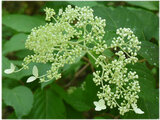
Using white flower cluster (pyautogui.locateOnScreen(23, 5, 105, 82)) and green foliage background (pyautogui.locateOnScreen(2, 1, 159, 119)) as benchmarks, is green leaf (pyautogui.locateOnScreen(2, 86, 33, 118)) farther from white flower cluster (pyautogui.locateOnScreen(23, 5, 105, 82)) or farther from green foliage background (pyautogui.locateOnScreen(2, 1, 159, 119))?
white flower cluster (pyautogui.locateOnScreen(23, 5, 105, 82))

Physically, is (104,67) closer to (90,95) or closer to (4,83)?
(90,95)

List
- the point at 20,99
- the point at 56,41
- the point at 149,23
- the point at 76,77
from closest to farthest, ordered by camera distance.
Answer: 1. the point at 56,41
2. the point at 20,99
3. the point at 149,23
4. the point at 76,77

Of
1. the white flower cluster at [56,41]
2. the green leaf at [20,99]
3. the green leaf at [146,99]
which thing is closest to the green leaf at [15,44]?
the green leaf at [20,99]

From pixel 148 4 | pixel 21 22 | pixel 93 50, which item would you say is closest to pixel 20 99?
pixel 21 22

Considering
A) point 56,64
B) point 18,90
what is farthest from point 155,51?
point 18,90

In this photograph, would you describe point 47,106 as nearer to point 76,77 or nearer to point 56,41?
point 76,77

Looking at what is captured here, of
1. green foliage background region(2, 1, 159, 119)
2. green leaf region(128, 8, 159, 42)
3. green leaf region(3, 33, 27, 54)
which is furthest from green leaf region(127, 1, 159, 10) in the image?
green leaf region(3, 33, 27, 54)
